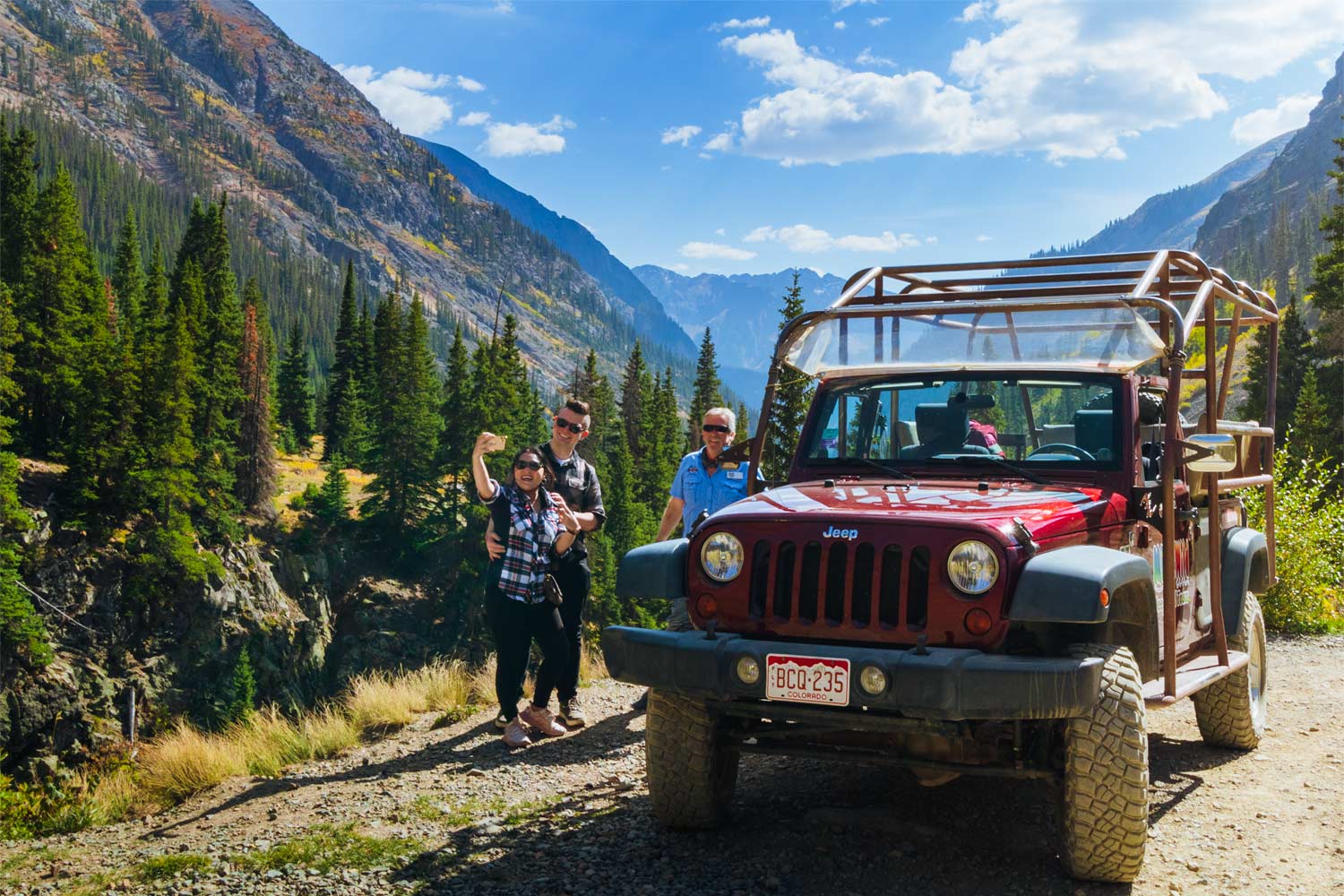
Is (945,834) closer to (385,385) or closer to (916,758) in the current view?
(916,758)

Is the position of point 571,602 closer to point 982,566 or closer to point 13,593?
point 982,566

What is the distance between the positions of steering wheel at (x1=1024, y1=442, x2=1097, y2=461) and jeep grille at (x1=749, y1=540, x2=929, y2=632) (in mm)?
1729

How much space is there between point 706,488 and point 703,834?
3.57 meters

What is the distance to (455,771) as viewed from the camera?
7660 millimetres

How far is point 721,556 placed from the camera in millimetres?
5551

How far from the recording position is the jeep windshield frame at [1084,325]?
6148 millimetres

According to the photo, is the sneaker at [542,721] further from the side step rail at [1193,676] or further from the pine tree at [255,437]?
the pine tree at [255,437]

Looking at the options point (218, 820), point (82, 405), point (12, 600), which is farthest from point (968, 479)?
point (82, 405)

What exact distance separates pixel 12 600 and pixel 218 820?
144 ft

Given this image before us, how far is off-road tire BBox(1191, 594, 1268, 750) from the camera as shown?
7.67 metres

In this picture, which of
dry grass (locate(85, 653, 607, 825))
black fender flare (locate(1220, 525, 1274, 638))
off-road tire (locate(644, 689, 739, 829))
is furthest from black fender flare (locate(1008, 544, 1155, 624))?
dry grass (locate(85, 653, 607, 825))

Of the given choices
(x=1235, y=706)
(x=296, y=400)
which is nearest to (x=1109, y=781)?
(x=1235, y=706)

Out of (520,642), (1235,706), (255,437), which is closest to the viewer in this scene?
(1235,706)

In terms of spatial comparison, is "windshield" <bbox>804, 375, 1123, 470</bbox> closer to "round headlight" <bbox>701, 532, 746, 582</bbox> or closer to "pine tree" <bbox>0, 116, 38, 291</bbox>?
"round headlight" <bbox>701, 532, 746, 582</bbox>
